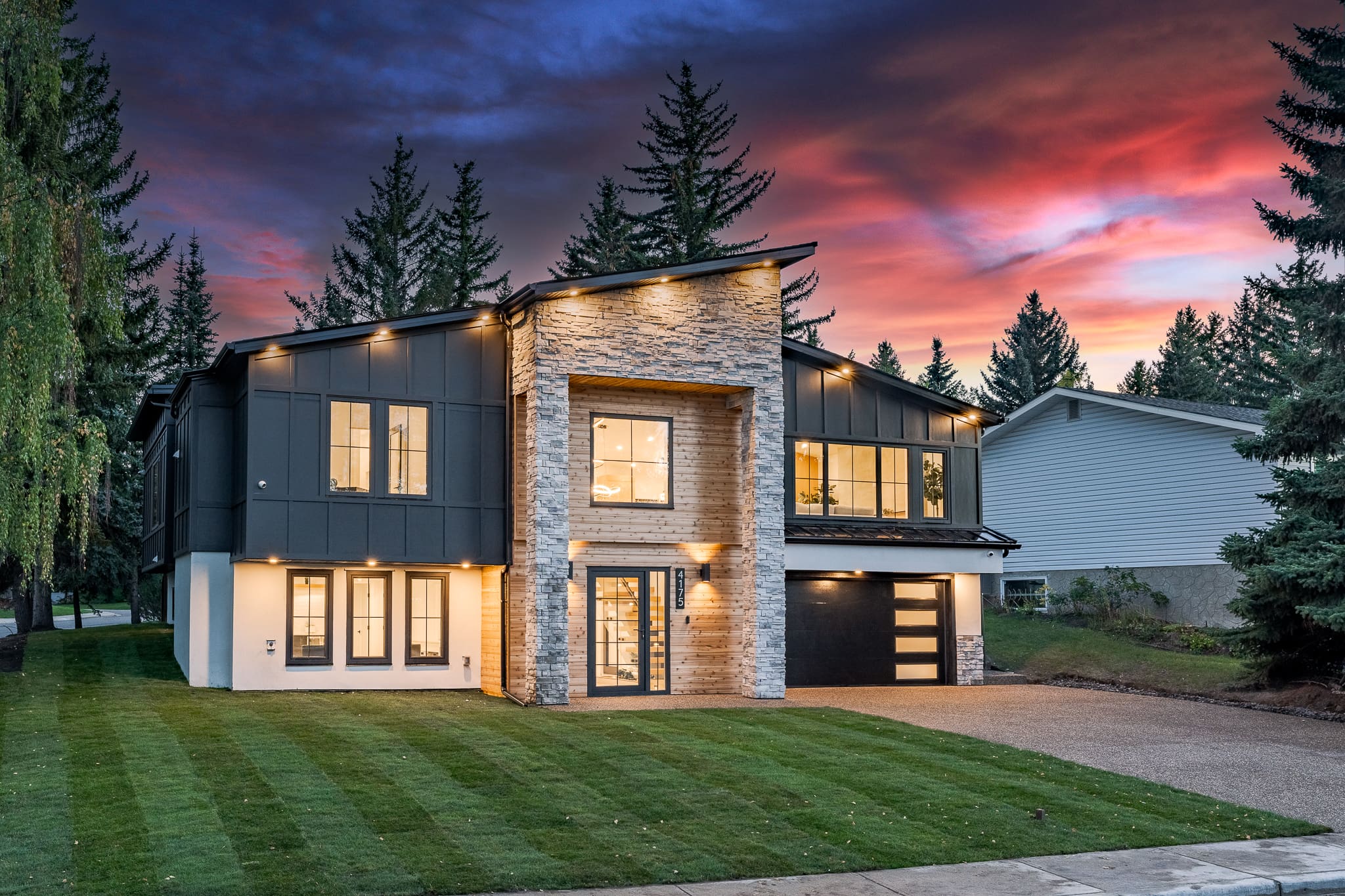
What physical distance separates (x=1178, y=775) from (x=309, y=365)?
513 inches

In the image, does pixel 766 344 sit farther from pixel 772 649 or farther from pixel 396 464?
pixel 396 464

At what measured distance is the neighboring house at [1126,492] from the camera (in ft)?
87.3

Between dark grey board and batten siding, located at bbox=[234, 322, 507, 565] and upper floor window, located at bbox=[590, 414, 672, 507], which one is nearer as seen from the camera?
dark grey board and batten siding, located at bbox=[234, 322, 507, 565]

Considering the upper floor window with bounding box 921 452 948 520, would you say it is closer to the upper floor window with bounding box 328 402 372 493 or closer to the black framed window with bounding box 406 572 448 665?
the black framed window with bounding box 406 572 448 665

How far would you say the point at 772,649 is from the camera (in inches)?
754

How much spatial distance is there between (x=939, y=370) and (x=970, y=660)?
46.0m

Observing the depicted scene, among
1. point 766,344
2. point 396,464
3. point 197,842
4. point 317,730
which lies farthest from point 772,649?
point 197,842

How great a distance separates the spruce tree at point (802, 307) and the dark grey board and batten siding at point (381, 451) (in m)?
25.6

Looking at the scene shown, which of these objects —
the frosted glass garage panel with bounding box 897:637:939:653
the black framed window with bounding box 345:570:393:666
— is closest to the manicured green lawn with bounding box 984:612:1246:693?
the frosted glass garage panel with bounding box 897:637:939:653

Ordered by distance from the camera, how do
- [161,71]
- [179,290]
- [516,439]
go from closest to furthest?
[516,439] → [161,71] → [179,290]

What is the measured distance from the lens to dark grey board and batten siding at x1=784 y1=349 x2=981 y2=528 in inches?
845

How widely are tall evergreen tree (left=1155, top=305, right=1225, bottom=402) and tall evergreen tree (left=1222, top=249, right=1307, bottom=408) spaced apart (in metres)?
0.83

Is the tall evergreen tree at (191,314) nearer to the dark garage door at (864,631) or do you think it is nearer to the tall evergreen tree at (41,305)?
the tall evergreen tree at (41,305)

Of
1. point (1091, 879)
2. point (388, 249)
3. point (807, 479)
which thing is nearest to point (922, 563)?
point (807, 479)
